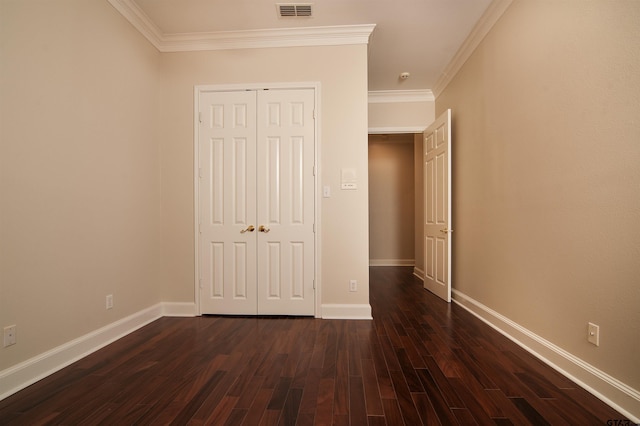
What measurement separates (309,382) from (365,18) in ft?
10.8

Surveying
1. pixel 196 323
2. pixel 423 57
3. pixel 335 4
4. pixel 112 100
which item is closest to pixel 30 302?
pixel 196 323

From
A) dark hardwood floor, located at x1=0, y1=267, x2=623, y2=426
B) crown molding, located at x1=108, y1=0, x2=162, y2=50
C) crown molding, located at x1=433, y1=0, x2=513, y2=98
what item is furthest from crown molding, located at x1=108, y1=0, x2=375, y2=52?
dark hardwood floor, located at x1=0, y1=267, x2=623, y2=426

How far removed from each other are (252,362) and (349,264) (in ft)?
4.54

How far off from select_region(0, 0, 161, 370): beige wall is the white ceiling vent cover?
4.89 ft

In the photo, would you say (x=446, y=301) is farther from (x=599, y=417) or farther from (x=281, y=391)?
(x=281, y=391)

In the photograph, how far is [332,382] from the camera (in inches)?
70.2

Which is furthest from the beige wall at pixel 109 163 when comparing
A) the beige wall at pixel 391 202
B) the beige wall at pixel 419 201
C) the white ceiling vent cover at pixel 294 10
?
the beige wall at pixel 391 202

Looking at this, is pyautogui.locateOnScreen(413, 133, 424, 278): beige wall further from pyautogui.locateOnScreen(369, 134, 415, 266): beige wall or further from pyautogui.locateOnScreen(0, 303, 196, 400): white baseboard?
pyautogui.locateOnScreen(0, 303, 196, 400): white baseboard

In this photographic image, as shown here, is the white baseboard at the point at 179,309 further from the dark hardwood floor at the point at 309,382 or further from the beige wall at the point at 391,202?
the beige wall at the point at 391,202

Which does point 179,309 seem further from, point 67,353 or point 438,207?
point 438,207

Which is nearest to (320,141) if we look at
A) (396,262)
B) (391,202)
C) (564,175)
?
(564,175)

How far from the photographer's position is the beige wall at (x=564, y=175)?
1534 mm

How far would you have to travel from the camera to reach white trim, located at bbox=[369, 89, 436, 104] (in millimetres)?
4469

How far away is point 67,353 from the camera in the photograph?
205cm
